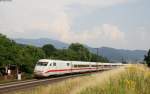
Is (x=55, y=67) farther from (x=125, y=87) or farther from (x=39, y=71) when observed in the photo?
(x=125, y=87)

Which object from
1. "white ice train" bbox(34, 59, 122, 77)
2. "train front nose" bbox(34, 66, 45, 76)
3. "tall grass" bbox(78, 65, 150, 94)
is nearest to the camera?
"tall grass" bbox(78, 65, 150, 94)

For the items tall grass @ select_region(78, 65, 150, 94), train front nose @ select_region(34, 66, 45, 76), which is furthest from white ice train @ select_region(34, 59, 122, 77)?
tall grass @ select_region(78, 65, 150, 94)

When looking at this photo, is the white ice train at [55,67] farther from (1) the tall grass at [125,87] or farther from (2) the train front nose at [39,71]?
(1) the tall grass at [125,87]

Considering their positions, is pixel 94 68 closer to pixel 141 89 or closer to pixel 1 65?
pixel 1 65

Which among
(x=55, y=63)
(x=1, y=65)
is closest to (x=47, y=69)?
(x=55, y=63)

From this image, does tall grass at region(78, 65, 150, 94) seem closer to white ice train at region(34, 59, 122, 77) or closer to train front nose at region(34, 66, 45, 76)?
train front nose at region(34, 66, 45, 76)

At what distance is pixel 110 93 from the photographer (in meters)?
10.6

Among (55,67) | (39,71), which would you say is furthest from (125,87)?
(55,67)

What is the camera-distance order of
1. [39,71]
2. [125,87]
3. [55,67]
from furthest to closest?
[55,67] → [39,71] → [125,87]

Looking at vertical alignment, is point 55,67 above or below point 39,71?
above

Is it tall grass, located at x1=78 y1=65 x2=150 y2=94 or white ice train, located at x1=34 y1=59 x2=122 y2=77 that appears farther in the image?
white ice train, located at x1=34 y1=59 x2=122 y2=77

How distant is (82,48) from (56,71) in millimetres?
107112

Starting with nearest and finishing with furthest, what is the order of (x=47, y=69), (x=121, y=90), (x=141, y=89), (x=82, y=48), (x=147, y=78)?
(x=121, y=90), (x=141, y=89), (x=147, y=78), (x=47, y=69), (x=82, y=48)

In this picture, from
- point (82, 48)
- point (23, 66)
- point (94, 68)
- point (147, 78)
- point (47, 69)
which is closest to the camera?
point (147, 78)
